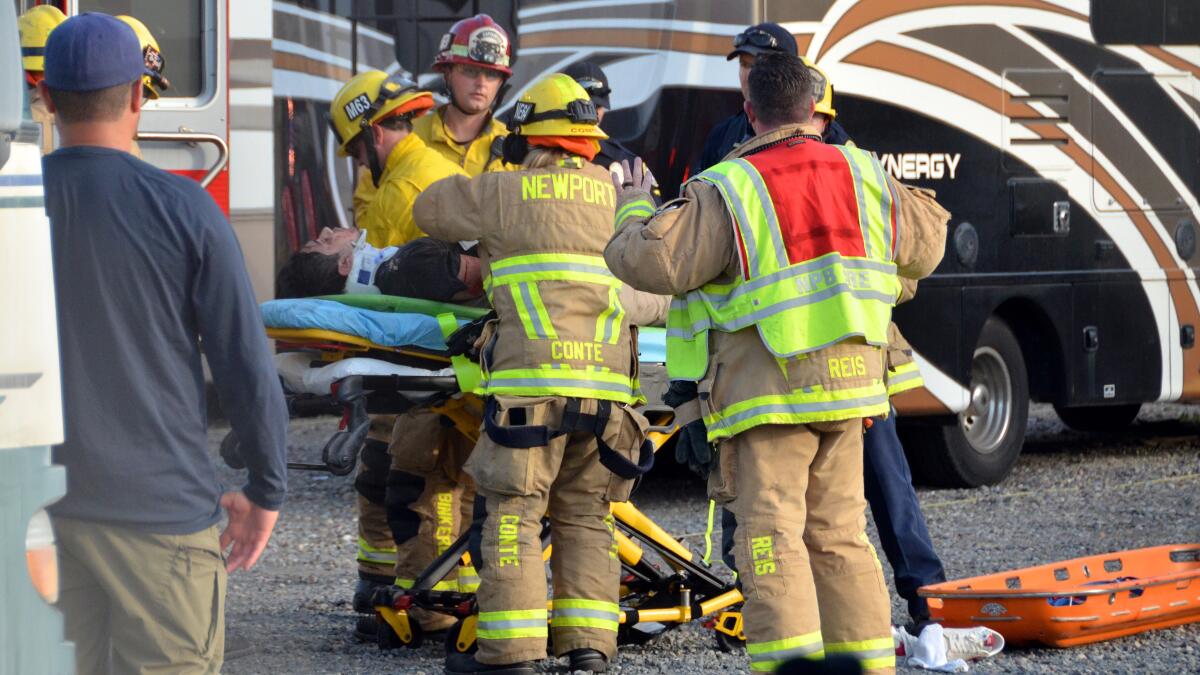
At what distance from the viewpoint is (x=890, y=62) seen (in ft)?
28.9

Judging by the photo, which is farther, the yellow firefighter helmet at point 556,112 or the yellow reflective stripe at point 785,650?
the yellow firefighter helmet at point 556,112

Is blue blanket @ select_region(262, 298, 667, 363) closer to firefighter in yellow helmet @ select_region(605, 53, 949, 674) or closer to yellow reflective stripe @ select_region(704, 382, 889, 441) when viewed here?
firefighter in yellow helmet @ select_region(605, 53, 949, 674)

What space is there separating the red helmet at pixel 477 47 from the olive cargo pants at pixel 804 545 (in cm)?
225

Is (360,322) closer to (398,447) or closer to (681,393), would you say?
(398,447)

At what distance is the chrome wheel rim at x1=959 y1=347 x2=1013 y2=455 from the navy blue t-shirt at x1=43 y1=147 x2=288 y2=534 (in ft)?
22.4

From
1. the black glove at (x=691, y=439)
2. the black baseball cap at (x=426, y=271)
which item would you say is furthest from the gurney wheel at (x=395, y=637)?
the black glove at (x=691, y=439)

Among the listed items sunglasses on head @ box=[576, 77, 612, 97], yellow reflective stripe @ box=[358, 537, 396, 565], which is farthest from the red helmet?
yellow reflective stripe @ box=[358, 537, 396, 565]

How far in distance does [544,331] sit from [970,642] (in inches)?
63.6

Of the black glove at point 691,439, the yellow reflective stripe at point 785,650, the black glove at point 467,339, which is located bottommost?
the yellow reflective stripe at point 785,650

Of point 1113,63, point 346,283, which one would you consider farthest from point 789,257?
point 1113,63

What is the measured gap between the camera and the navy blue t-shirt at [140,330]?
9.75 feet

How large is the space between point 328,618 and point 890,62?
13.6 feet

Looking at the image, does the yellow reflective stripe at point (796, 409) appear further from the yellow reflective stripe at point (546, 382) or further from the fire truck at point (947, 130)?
the fire truck at point (947, 130)

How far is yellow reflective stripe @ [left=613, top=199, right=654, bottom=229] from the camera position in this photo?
4.72 m
